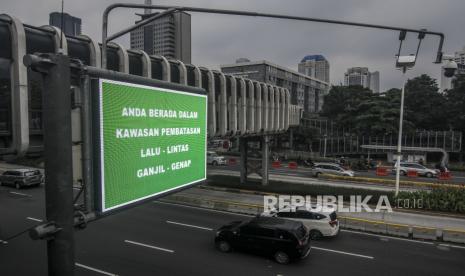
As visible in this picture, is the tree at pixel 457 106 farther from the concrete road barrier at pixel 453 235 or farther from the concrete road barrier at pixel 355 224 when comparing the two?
the concrete road barrier at pixel 355 224

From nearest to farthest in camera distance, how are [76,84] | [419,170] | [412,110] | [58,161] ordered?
[58,161] → [76,84] → [419,170] → [412,110]

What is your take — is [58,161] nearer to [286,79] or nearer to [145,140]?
[145,140]

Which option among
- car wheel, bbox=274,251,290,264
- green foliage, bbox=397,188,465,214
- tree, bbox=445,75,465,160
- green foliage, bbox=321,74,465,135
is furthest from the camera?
green foliage, bbox=321,74,465,135

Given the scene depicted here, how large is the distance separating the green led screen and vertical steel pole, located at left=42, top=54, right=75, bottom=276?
107cm

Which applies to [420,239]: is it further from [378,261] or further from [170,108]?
[170,108]

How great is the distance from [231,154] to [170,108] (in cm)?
6005

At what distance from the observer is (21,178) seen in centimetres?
3244

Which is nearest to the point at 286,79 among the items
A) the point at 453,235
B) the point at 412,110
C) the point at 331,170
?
the point at 412,110

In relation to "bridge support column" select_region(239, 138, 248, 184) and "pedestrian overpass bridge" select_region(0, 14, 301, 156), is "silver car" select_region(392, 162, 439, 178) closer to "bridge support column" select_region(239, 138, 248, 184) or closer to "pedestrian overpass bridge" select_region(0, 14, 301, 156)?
"bridge support column" select_region(239, 138, 248, 184)

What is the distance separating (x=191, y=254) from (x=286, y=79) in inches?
4964

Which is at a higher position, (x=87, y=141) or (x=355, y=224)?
(x=87, y=141)

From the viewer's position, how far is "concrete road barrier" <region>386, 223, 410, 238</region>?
1998cm

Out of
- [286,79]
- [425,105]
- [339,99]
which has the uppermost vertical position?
[286,79]

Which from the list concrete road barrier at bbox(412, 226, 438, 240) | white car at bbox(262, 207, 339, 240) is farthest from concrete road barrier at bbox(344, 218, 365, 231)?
concrete road barrier at bbox(412, 226, 438, 240)
